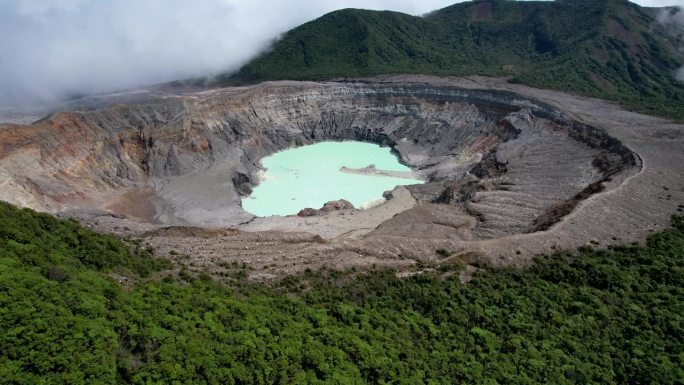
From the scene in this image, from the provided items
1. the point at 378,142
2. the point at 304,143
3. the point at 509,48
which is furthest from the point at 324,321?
the point at 509,48

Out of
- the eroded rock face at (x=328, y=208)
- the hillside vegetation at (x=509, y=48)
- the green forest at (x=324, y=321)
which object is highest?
the hillside vegetation at (x=509, y=48)

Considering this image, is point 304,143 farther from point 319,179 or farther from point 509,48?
point 509,48

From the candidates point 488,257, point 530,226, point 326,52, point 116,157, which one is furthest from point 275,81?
point 488,257

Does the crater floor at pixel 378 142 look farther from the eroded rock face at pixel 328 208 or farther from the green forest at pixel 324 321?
the green forest at pixel 324 321

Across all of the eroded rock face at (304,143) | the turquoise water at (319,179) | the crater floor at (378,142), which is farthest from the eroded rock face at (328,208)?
the eroded rock face at (304,143)

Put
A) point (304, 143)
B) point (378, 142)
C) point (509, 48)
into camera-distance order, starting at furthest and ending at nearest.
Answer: point (509, 48), point (378, 142), point (304, 143)
